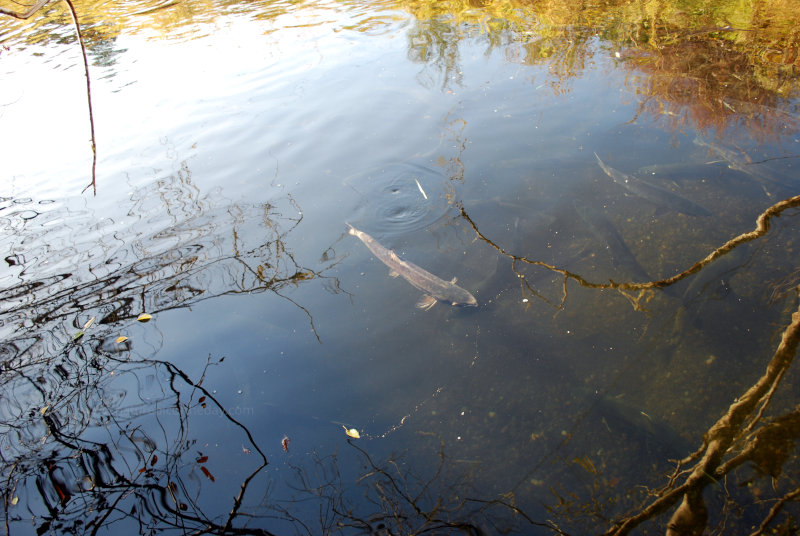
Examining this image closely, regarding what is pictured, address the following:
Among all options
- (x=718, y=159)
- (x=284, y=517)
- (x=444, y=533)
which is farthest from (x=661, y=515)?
(x=718, y=159)

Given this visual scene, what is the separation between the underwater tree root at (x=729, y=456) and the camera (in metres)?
3.06

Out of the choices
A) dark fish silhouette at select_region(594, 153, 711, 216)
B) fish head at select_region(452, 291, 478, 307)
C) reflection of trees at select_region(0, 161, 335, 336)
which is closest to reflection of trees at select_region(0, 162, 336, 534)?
reflection of trees at select_region(0, 161, 335, 336)

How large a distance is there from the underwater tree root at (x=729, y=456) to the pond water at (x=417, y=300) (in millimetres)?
27

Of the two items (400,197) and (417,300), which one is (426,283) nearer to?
(417,300)

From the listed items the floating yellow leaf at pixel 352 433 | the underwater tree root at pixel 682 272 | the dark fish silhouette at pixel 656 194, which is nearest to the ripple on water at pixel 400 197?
Answer: the underwater tree root at pixel 682 272

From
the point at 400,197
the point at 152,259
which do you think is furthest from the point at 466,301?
the point at 152,259

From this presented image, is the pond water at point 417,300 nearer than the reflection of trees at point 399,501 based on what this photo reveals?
No

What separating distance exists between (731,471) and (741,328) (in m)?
1.44

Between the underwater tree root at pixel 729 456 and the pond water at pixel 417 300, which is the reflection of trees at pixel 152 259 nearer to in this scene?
the pond water at pixel 417 300

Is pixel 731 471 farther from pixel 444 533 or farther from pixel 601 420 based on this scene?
pixel 444 533

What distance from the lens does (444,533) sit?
123 inches

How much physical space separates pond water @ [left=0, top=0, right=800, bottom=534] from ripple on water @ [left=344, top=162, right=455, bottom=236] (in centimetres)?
4

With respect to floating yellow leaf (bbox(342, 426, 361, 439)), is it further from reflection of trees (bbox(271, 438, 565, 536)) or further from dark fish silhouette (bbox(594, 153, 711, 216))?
dark fish silhouette (bbox(594, 153, 711, 216))

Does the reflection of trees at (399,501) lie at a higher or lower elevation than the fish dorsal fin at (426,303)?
lower
